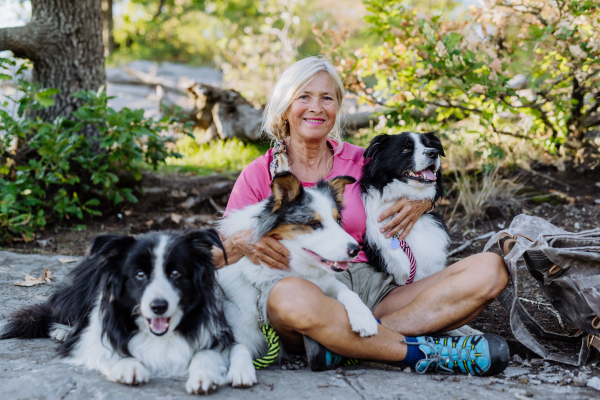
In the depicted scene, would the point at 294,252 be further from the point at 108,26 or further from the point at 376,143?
the point at 108,26

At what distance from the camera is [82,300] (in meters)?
2.62

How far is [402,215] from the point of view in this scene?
3053 millimetres

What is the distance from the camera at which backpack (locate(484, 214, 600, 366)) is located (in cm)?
231

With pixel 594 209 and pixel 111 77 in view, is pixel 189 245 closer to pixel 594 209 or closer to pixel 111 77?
pixel 594 209

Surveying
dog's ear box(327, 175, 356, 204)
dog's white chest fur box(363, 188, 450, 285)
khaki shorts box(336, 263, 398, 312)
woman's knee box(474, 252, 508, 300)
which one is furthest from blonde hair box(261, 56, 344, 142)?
woman's knee box(474, 252, 508, 300)

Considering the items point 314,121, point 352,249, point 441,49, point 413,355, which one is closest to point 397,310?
point 413,355

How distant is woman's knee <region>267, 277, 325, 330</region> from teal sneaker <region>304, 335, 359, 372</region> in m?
0.11

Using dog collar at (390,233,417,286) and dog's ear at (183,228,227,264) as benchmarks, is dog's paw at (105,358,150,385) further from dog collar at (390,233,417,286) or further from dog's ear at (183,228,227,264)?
dog collar at (390,233,417,286)

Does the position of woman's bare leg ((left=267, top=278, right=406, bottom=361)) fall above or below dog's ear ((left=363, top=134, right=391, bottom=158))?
below

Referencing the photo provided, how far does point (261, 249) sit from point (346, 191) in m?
0.90

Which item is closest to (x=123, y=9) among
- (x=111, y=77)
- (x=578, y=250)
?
(x=111, y=77)

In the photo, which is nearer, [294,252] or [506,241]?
[294,252]

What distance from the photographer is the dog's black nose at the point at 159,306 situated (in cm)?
202

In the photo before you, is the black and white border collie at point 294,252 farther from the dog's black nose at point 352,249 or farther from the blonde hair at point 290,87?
the blonde hair at point 290,87
